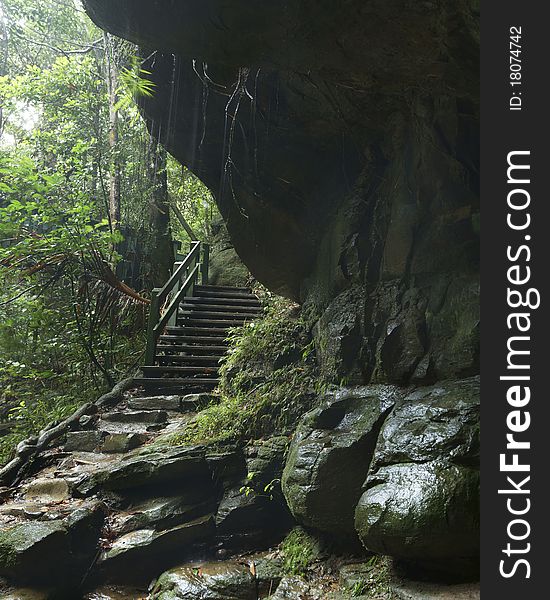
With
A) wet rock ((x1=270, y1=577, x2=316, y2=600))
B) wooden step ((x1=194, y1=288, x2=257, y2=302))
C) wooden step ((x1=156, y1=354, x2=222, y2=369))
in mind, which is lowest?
wet rock ((x1=270, y1=577, x2=316, y2=600))

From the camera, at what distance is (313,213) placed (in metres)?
5.78

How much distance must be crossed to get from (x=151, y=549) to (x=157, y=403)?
2.71 m

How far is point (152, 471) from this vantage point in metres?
4.68

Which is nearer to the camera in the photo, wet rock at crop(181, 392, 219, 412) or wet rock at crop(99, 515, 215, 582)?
wet rock at crop(99, 515, 215, 582)

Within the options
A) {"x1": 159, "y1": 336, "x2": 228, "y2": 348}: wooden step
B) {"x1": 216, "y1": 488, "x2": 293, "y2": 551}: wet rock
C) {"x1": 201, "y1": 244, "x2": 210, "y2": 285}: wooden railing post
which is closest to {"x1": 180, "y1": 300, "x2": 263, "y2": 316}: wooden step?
{"x1": 159, "y1": 336, "x2": 228, "y2": 348}: wooden step

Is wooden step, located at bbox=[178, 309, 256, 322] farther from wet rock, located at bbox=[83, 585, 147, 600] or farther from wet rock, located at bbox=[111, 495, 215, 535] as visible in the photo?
wet rock, located at bbox=[83, 585, 147, 600]

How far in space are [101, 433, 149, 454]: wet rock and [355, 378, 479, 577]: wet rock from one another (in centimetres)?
324

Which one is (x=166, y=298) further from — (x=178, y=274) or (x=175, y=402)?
(x=175, y=402)

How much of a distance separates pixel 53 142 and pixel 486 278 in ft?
36.3

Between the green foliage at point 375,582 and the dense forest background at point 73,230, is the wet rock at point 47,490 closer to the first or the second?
the dense forest background at point 73,230

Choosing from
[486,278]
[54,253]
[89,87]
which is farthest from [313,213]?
[89,87]

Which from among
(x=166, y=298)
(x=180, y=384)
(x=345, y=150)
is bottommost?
(x=180, y=384)

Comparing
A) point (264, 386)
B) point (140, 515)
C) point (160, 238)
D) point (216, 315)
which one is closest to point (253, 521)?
point (140, 515)

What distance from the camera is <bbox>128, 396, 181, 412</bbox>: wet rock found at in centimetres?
671
